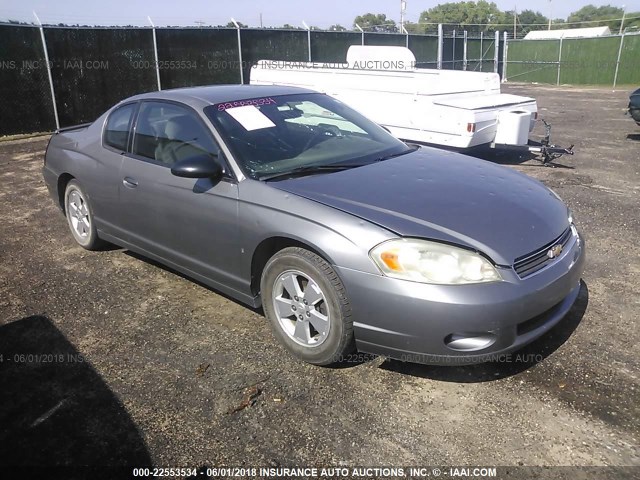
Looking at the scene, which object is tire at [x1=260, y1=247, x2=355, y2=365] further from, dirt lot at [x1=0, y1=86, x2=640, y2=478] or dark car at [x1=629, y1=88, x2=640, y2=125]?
dark car at [x1=629, y1=88, x2=640, y2=125]

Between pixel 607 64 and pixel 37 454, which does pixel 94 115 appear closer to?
pixel 37 454

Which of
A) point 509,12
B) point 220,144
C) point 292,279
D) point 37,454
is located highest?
point 509,12

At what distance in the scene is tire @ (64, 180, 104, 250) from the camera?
492cm

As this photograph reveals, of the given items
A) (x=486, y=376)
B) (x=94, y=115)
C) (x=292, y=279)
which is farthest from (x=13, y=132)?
(x=486, y=376)

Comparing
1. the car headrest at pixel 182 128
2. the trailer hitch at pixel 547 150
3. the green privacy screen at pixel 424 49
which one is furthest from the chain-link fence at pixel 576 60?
the car headrest at pixel 182 128

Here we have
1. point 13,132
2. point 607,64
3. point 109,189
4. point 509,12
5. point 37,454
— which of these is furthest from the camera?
point 509,12

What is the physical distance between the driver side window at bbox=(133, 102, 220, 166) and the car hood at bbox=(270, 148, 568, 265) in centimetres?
75

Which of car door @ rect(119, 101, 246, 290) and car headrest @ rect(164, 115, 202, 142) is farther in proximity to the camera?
car headrest @ rect(164, 115, 202, 142)

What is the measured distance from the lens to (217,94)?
159 inches

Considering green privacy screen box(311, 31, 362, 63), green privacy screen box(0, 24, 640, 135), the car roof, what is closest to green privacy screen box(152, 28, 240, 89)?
green privacy screen box(0, 24, 640, 135)

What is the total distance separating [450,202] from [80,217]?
363 cm

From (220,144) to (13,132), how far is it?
10277mm

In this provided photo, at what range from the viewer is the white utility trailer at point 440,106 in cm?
775

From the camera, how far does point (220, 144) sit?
354 centimetres
